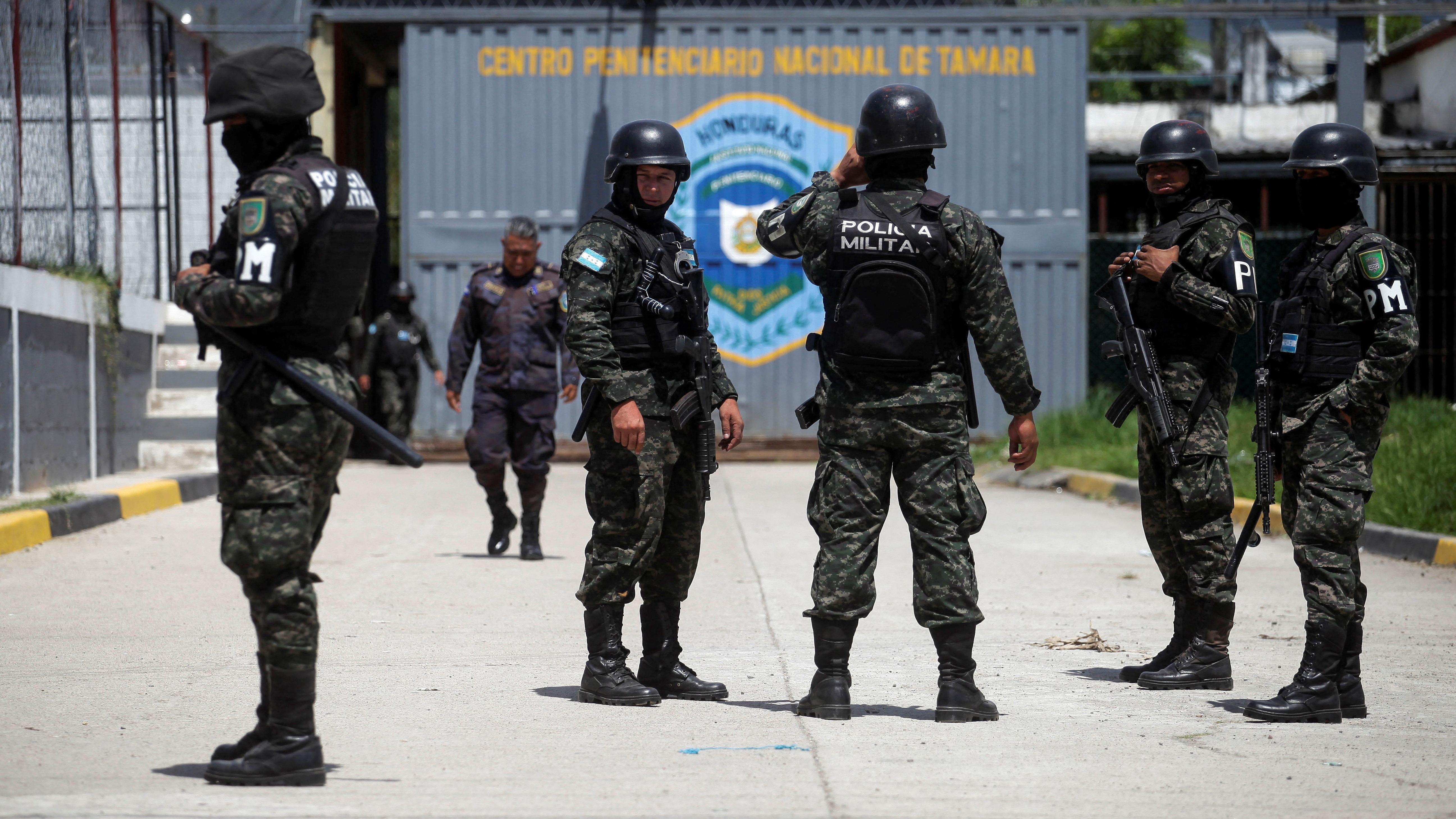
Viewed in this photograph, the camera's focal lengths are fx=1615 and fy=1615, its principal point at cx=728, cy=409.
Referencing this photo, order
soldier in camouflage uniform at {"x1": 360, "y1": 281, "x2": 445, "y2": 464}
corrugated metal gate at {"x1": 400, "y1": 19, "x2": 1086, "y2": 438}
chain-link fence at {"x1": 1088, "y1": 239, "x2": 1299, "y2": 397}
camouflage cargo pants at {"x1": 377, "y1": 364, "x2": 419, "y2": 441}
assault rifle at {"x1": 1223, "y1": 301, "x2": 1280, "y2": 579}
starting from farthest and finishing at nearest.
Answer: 1. chain-link fence at {"x1": 1088, "y1": 239, "x2": 1299, "y2": 397}
2. corrugated metal gate at {"x1": 400, "y1": 19, "x2": 1086, "y2": 438}
3. camouflage cargo pants at {"x1": 377, "y1": 364, "x2": 419, "y2": 441}
4. soldier in camouflage uniform at {"x1": 360, "y1": 281, "x2": 445, "y2": 464}
5. assault rifle at {"x1": 1223, "y1": 301, "x2": 1280, "y2": 579}

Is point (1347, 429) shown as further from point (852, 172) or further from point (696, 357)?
point (696, 357)

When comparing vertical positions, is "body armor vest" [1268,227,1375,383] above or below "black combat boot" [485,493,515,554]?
above

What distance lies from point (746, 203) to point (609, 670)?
42.5ft

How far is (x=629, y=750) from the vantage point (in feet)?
14.3

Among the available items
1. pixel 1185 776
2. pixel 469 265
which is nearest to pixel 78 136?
pixel 469 265

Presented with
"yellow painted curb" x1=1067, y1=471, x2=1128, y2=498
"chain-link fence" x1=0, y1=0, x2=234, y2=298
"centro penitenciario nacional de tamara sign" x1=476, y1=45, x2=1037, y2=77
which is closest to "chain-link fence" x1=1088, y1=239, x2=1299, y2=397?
"centro penitenciario nacional de tamara sign" x1=476, y1=45, x2=1037, y2=77

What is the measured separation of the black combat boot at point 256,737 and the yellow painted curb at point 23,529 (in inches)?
220

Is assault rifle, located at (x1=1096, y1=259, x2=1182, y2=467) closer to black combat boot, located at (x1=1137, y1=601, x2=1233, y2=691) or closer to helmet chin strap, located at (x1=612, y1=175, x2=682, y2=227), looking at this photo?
black combat boot, located at (x1=1137, y1=601, x2=1233, y2=691)

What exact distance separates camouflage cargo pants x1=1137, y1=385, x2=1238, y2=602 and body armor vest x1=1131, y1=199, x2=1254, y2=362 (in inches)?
7.2

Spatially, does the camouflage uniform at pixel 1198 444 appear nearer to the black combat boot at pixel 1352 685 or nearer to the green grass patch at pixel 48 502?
the black combat boot at pixel 1352 685

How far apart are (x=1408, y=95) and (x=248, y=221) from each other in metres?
20.6

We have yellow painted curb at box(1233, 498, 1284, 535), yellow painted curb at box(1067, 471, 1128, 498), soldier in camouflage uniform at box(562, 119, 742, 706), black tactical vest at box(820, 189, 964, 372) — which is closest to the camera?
black tactical vest at box(820, 189, 964, 372)

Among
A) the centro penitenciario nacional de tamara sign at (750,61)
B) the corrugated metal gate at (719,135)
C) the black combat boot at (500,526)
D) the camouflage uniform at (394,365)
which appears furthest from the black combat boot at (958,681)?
the centro penitenciario nacional de tamara sign at (750,61)

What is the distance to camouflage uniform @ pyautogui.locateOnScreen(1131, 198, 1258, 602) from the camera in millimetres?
5371
